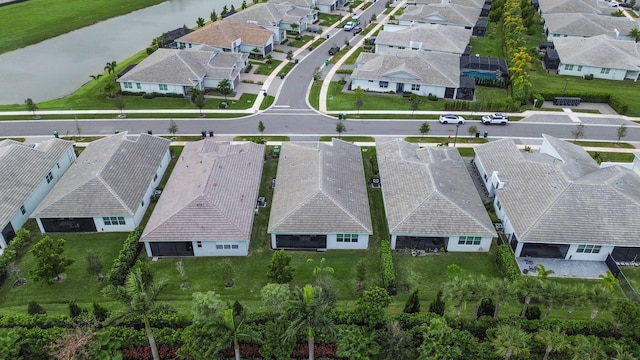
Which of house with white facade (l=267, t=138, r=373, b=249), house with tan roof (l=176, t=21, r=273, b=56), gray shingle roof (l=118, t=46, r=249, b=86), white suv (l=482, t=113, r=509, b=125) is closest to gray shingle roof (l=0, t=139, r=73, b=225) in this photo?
gray shingle roof (l=118, t=46, r=249, b=86)

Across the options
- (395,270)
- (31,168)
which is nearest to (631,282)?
(395,270)

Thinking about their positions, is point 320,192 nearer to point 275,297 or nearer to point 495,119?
point 275,297

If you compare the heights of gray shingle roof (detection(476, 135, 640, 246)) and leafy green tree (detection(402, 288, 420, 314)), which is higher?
gray shingle roof (detection(476, 135, 640, 246))

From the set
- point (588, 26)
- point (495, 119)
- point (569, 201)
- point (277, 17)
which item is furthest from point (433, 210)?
point (588, 26)

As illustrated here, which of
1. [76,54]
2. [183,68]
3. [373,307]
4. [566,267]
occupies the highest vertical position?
[183,68]

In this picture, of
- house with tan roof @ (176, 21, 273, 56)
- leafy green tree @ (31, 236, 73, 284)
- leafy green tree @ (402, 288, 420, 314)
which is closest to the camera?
leafy green tree @ (402, 288, 420, 314)

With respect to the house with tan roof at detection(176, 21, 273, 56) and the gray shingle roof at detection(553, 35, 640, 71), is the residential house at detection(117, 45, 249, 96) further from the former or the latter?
the gray shingle roof at detection(553, 35, 640, 71)

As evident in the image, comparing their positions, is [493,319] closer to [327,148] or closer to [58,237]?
[327,148]
